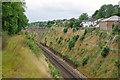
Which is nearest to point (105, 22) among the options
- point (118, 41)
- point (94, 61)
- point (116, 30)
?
point (116, 30)

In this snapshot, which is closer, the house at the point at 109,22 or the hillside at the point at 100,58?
A: the hillside at the point at 100,58

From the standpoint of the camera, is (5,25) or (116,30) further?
(116,30)

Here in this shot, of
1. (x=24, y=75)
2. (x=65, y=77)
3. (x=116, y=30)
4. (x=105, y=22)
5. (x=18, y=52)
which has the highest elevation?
(x=105, y=22)

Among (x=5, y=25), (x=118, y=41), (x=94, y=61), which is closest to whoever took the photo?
(x=5, y=25)

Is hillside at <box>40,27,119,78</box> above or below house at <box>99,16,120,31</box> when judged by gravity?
below

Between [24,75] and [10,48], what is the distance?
5.67 meters

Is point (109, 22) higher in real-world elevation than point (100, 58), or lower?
higher

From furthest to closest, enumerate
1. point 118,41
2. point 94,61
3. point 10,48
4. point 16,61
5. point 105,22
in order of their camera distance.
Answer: point 105,22 < point 94,61 < point 118,41 < point 10,48 < point 16,61

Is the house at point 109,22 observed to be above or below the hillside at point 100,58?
above

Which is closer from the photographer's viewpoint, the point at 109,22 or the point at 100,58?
the point at 100,58

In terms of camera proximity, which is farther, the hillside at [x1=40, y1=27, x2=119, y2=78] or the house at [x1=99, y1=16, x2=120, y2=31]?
the house at [x1=99, y1=16, x2=120, y2=31]

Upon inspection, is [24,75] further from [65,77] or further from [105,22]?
[105,22]

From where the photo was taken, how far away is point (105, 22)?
33156 millimetres

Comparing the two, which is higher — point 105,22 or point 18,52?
point 105,22
